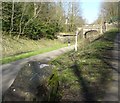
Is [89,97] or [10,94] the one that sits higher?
[10,94]

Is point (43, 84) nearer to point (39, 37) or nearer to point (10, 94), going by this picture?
point (10, 94)

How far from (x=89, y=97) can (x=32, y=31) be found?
106 feet

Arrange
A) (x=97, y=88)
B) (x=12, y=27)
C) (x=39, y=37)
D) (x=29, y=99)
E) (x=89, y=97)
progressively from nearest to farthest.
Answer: (x=29, y=99) → (x=89, y=97) → (x=97, y=88) → (x=12, y=27) → (x=39, y=37)

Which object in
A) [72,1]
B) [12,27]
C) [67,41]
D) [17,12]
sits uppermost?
[72,1]

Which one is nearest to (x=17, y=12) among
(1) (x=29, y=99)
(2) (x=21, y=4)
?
(2) (x=21, y=4)

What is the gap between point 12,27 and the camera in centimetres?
3266

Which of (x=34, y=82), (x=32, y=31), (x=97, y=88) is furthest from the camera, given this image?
(x=32, y=31)

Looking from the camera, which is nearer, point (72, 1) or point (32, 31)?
point (32, 31)

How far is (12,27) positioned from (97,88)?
2667 centimetres

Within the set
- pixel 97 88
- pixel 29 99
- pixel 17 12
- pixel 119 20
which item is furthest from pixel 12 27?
pixel 29 99

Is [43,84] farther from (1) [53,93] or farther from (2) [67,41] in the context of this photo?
(2) [67,41]

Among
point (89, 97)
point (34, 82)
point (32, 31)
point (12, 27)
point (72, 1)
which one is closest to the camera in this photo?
point (34, 82)

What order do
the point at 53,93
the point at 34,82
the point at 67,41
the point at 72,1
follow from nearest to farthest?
the point at 34,82 → the point at 53,93 → the point at 67,41 → the point at 72,1

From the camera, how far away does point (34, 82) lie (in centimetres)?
545
